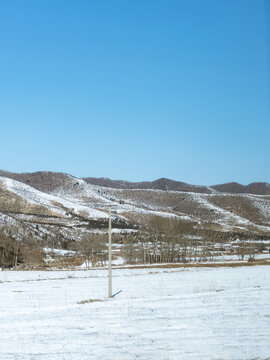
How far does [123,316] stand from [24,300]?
29.6ft

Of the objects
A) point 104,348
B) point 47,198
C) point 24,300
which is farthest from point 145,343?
point 47,198

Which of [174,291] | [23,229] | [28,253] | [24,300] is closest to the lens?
[24,300]

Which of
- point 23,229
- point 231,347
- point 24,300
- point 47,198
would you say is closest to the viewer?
point 231,347

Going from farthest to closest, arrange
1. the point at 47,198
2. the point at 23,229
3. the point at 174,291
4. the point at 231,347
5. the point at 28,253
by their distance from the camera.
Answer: the point at 47,198 → the point at 23,229 → the point at 28,253 → the point at 174,291 → the point at 231,347

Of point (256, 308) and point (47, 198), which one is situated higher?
point (47, 198)

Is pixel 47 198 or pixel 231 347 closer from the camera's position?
pixel 231 347

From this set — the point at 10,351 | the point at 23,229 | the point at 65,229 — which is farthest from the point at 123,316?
the point at 65,229

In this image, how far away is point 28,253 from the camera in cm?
7156

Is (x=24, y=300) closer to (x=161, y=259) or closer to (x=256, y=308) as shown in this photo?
(x=256, y=308)

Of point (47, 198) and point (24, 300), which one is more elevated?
point (47, 198)

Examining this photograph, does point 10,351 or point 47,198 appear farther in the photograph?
point 47,198

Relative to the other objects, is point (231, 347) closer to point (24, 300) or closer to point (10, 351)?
point (10, 351)

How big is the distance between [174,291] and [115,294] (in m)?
3.36

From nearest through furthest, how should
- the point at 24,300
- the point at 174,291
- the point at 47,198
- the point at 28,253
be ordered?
1. the point at 24,300
2. the point at 174,291
3. the point at 28,253
4. the point at 47,198
